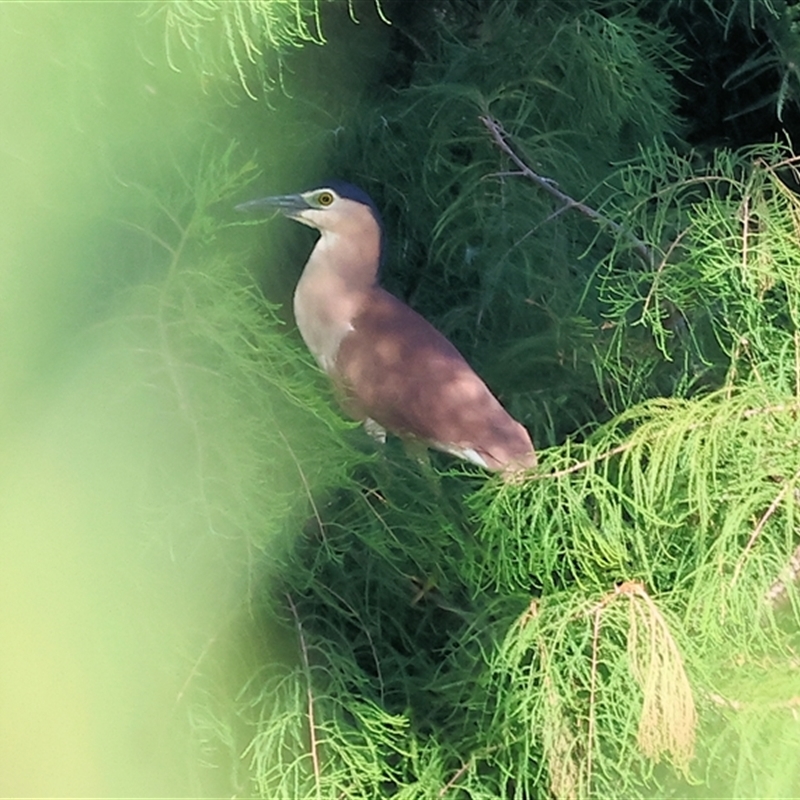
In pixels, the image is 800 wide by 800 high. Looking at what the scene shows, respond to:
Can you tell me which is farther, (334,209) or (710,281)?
(334,209)

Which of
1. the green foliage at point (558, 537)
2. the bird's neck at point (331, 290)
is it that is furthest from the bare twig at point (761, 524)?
the bird's neck at point (331, 290)

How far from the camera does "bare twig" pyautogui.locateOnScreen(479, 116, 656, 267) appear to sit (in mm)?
613

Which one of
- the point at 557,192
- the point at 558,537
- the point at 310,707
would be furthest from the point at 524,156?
the point at 310,707

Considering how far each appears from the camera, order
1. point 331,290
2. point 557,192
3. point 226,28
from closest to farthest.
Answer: point 226,28
point 557,192
point 331,290

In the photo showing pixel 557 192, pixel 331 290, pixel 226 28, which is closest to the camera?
pixel 226 28

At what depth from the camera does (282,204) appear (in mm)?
705

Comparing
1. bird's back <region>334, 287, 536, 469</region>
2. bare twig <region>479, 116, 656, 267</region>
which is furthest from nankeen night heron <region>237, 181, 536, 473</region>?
bare twig <region>479, 116, 656, 267</region>

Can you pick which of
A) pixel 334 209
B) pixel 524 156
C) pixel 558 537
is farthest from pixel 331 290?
pixel 558 537

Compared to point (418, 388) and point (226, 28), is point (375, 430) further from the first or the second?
point (226, 28)

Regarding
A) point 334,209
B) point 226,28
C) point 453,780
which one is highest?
point 226,28

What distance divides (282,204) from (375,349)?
119mm

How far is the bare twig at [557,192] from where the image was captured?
24.1 inches

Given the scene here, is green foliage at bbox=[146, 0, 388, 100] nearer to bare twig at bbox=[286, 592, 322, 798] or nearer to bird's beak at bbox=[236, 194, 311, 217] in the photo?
bird's beak at bbox=[236, 194, 311, 217]

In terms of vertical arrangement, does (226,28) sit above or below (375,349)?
above
